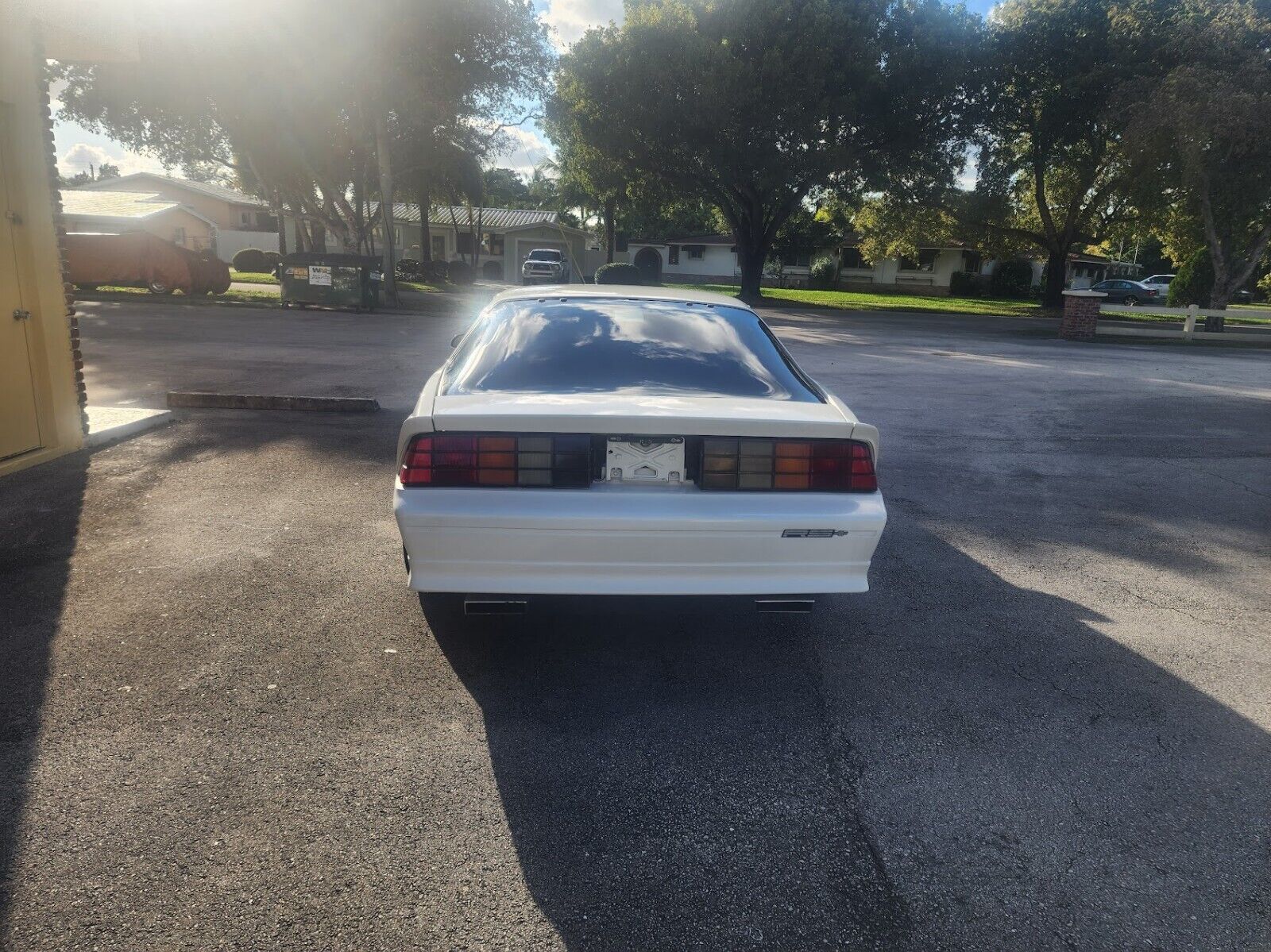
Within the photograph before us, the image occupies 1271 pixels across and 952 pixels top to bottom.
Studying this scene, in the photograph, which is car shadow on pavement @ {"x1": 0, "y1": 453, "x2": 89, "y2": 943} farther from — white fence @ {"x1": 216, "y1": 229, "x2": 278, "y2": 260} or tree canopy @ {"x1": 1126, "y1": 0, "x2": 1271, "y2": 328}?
white fence @ {"x1": 216, "y1": 229, "x2": 278, "y2": 260}

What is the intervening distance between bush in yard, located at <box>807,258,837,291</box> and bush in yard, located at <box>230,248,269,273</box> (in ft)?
105

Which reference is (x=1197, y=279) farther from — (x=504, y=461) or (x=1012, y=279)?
(x=504, y=461)

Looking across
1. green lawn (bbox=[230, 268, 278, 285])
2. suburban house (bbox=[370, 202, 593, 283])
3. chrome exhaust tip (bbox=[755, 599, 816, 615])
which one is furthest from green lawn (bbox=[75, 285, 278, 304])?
suburban house (bbox=[370, 202, 593, 283])

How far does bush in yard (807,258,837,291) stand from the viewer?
56188 millimetres

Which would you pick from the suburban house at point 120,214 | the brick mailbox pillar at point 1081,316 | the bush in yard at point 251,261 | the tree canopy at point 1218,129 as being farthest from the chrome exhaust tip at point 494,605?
the bush in yard at point 251,261

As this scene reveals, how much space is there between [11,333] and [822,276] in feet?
176

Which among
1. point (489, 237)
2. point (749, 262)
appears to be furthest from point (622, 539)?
point (489, 237)

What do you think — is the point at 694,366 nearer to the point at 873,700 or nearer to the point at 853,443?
the point at 853,443

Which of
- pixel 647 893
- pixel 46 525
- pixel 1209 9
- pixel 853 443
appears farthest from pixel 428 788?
pixel 1209 9

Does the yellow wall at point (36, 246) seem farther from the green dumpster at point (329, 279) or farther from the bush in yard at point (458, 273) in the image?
the bush in yard at point (458, 273)

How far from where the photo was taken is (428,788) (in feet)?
9.67

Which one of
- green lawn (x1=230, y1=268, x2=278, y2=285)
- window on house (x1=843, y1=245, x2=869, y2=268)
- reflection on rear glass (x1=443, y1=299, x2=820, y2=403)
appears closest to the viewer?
reflection on rear glass (x1=443, y1=299, x2=820, y2=403)

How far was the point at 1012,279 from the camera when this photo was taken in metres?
52.5

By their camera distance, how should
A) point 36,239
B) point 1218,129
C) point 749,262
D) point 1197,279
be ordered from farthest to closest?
point 749,262 < point 1197,279 < point 1218,129 < point 36,239
